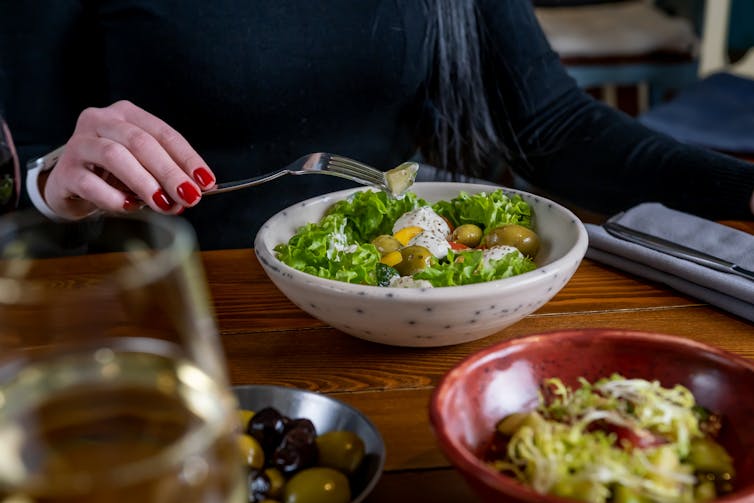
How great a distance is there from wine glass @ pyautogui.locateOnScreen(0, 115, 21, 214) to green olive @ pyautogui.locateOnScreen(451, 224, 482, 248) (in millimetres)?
467

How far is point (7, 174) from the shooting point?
0.88m

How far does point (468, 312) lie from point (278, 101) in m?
0.78

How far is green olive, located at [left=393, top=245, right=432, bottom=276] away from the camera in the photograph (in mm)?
861

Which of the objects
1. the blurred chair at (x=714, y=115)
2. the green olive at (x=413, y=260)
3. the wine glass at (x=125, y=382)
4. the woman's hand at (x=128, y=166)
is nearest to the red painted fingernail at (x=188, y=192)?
the woman's hand at (x=128, y=166)

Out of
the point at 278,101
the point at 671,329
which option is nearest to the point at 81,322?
the point at 671,329

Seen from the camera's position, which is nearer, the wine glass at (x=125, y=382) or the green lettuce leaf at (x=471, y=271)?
the wine glass at (x=125, y=382)

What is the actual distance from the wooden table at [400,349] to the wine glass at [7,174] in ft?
0.77

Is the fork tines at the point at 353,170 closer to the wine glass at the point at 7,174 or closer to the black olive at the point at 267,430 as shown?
the wine glass at the point at 7,174

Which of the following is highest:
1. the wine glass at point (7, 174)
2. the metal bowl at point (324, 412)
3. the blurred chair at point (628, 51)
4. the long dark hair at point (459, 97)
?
the wine glass at point (7, 174)

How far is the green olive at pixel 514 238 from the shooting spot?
0.92m

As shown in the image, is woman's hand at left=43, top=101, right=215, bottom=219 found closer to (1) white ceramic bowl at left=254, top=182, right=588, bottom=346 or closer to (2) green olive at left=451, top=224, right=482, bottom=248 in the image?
(1) white ceramic bowl at left=254, top=182, right=588, bottom=346

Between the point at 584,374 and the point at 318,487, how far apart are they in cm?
22

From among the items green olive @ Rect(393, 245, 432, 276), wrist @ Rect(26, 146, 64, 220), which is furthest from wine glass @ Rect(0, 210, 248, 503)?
wrist @ Rect(26, 146, 64, 220)

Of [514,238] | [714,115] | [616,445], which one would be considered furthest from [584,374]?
[714,115]
